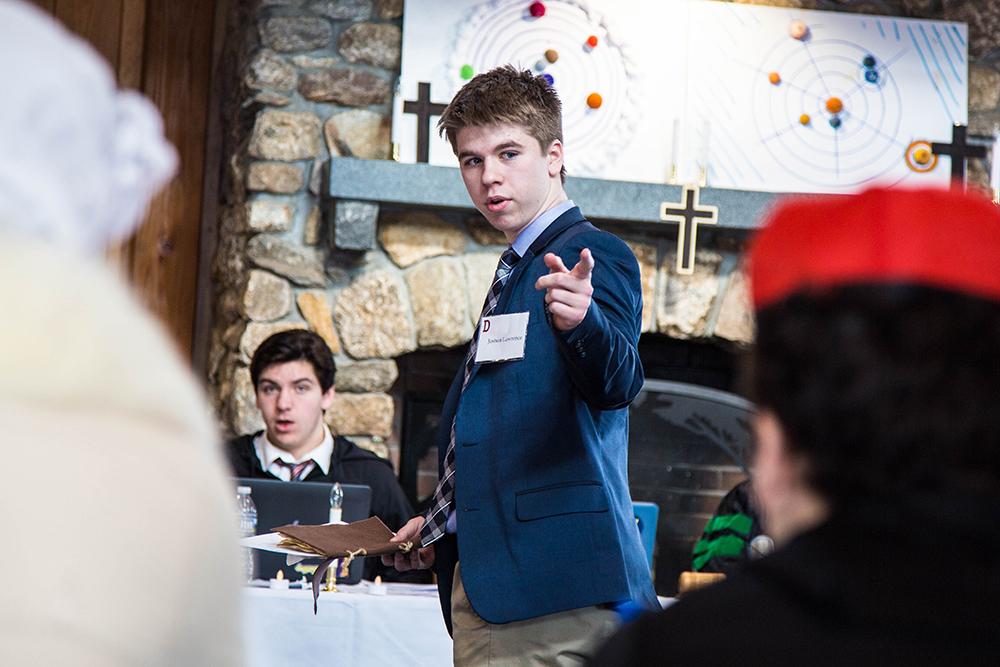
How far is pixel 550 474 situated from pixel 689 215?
2748mm

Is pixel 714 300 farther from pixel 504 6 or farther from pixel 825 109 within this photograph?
pixel 504 6

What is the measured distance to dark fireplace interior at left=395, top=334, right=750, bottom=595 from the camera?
182 inches

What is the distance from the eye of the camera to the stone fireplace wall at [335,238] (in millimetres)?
4270

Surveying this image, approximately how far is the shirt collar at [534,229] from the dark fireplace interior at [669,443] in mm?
2751

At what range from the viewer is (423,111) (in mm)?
4277

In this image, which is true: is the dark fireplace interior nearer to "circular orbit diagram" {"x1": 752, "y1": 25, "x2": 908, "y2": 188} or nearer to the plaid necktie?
"circular orbit diagram" {"x1": 752, "y1": 25, "x2": 908, "y2": 188}

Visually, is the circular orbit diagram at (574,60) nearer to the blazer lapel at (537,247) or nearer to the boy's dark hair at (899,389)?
the blazer lapel at (537,247)

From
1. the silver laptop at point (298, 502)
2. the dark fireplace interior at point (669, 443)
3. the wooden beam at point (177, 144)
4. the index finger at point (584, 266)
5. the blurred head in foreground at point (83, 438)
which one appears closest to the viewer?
the blurred head in foreground at point (83, 438)

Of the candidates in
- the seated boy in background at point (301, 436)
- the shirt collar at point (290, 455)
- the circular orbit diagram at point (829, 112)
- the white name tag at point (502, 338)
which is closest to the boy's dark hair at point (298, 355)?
the seated boy in background at point (301, 436)

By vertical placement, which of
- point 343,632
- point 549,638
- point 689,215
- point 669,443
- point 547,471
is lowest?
point 343,632

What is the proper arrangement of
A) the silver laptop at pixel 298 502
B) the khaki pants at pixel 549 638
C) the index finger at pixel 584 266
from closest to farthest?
1. the index finger at pixel 584 266
2. the khaki pants at pixel 549 638
3. the silver laptop at pixel 298 502

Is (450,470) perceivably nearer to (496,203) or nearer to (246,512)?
(496,203)

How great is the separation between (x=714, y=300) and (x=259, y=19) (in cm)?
Answer: 184

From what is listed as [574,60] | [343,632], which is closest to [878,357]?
[343,632]
